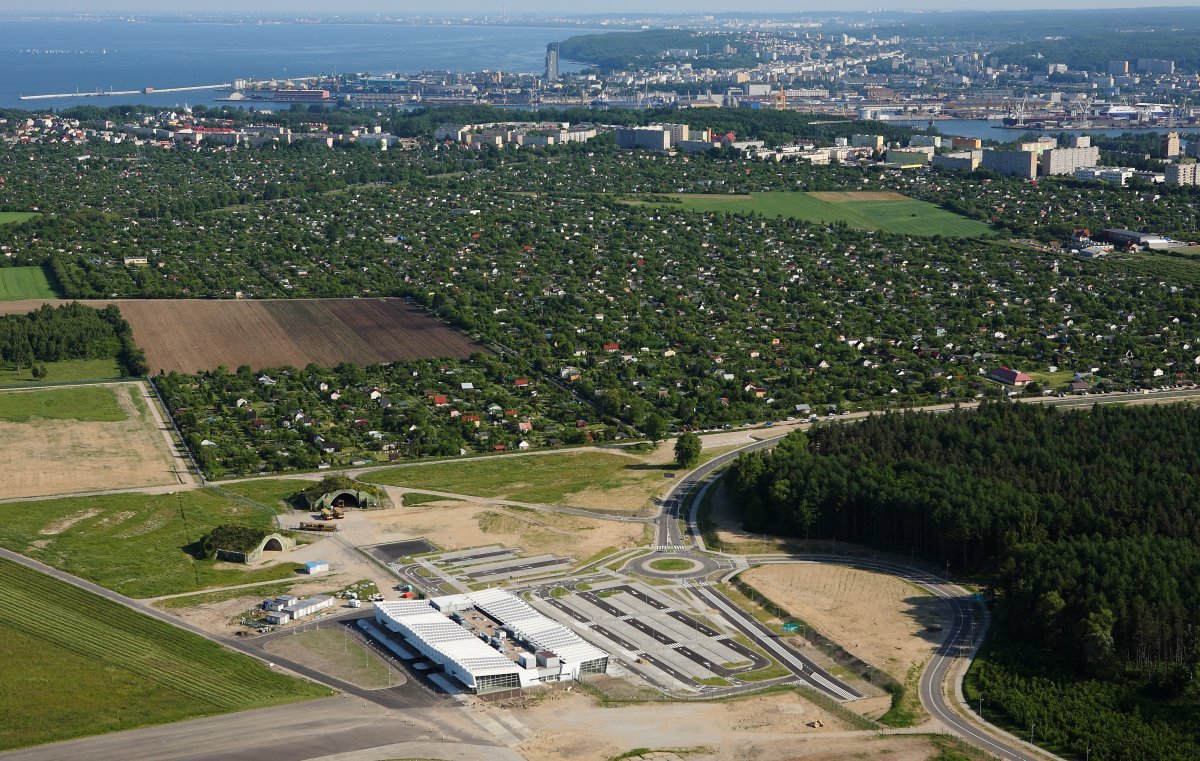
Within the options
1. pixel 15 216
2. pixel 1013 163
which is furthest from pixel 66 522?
pixel 1013 163

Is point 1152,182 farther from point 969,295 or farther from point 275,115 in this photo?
point 275,115

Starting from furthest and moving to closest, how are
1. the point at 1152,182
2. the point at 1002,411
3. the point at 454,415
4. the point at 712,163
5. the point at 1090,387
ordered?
the point at 712,163
the point at 1152,182
the point at 1090,387
the point at 454,415
the point at 1002,411

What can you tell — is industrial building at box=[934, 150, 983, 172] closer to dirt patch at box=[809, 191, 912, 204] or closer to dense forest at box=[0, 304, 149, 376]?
dirt patch at box=[809, 191, 912, 204]

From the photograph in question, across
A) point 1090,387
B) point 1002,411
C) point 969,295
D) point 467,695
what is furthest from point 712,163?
point 467,695

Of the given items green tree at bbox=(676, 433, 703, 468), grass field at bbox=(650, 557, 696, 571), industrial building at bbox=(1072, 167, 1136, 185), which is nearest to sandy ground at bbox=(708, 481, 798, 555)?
grass field at bbox=(650, 557, 696, 571)

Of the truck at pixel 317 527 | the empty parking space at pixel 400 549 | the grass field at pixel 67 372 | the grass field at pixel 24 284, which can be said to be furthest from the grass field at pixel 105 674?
the grass field at pixel 24 284
